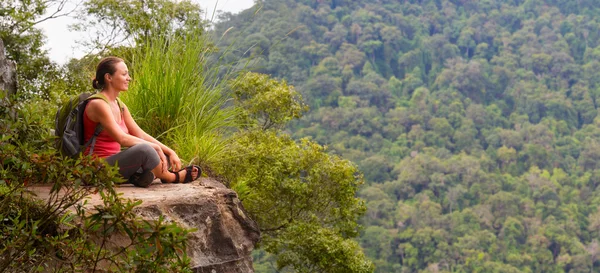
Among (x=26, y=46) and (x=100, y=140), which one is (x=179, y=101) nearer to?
(x=100, y=140)

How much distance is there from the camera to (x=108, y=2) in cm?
860

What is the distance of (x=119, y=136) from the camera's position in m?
3.21

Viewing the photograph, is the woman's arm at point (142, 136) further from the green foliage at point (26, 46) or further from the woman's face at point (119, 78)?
the green foliage at point (26, 46)

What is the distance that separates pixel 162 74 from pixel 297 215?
3.95 metres

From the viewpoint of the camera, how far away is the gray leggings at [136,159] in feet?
10.5

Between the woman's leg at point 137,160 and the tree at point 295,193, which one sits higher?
the woman's leg at point 137,160

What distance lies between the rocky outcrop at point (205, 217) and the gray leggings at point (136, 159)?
88mm

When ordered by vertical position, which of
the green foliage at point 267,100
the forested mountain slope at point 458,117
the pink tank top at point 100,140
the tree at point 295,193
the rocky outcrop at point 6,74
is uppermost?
the rocky outcrop at point 6,74

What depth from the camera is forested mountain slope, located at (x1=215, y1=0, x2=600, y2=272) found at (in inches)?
1406

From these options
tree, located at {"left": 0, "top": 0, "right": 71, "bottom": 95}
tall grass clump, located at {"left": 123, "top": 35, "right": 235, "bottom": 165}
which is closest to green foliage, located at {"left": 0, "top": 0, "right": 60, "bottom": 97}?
tree, located at {"left": 0, "top": 0, "right": 71, "bottom": 95}

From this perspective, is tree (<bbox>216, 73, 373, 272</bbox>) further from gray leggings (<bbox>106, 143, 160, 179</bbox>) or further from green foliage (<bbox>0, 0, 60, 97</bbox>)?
gray leggings (<bbox>106, 143, 160, 179</bbox>)

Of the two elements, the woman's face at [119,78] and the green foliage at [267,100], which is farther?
the green foliage at [267,100]

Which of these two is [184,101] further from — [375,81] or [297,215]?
[375,81]

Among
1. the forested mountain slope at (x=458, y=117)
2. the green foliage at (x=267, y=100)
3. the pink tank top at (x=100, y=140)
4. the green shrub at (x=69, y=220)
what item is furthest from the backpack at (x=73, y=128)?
the forested mountain slope at (x=458, y=117)
